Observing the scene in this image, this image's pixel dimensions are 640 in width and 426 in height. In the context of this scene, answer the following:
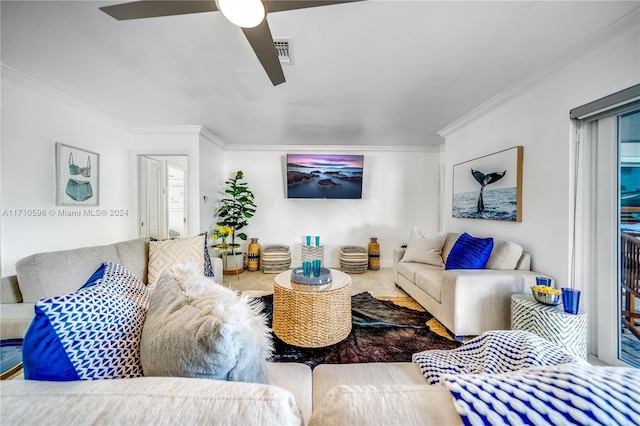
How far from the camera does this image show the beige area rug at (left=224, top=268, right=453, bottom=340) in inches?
106

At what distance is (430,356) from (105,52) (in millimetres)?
2934

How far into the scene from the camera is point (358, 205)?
4.57m

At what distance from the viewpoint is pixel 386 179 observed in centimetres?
455

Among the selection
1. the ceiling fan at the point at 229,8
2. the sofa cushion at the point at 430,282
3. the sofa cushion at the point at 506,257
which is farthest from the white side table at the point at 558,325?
the ceiling fan at the point at 229,8

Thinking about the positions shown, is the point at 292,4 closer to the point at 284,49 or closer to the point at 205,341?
the point at 284,49

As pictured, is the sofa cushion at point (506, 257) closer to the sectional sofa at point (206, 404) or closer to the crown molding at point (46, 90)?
the sectional sofa at point (206, 404)

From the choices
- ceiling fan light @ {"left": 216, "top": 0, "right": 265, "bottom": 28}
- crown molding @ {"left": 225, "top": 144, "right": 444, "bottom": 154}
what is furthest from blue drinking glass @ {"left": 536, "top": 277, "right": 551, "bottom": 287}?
crown molding @ {"left": 225, "top": 144, "right": 444, "bottom": 154}

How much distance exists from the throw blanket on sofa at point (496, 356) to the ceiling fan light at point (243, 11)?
5.56ft

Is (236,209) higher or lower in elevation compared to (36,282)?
higher

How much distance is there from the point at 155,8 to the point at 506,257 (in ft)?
10.1

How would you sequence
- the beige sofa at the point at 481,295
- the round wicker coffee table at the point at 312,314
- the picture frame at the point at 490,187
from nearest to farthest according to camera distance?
1. the round wicker coffee table at the point at 312,314
2. the beige sofa at the point at 481,295
3. the picture frame at the point at 490,187

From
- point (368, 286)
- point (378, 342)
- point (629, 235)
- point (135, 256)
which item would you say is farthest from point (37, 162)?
point (629, 235)

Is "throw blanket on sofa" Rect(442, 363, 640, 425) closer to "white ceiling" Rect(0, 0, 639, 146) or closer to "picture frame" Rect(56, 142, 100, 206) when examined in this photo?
"white ceiling" Rect(0, 0, 639, 146)

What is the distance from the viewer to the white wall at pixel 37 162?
2.06m
